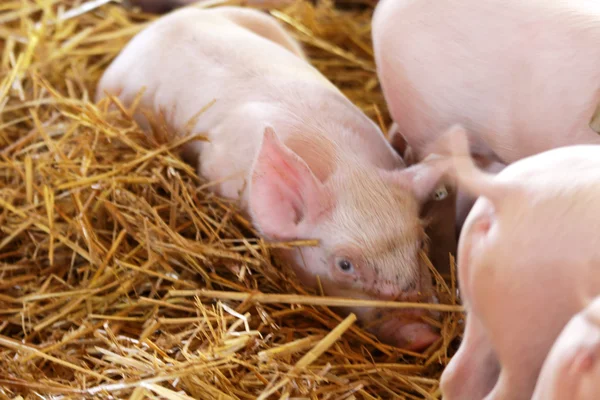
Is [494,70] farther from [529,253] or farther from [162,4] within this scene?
[162,4]

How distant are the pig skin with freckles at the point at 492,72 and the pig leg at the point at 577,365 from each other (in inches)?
24.7

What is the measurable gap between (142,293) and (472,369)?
852 mm

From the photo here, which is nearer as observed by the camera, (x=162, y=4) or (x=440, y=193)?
(x=440, y=193)

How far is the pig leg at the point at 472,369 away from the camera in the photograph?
1.16m

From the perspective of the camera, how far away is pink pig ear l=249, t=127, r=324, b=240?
Answer: 1.52 m

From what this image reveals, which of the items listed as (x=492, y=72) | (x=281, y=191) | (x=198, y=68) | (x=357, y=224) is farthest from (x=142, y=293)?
(x=492, y=72)

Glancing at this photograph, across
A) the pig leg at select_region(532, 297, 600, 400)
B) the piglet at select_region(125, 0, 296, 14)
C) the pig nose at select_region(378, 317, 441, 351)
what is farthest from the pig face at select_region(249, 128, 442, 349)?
the piglet at select_region(125, 0, 296, 14)

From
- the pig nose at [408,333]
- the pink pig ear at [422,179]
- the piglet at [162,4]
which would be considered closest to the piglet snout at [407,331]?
the pig nose at [408,333]

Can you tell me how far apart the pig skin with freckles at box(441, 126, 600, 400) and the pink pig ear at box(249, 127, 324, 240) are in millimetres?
481

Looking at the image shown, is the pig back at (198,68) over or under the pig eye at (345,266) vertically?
over

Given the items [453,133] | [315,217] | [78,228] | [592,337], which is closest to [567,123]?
Answer: [453,133]

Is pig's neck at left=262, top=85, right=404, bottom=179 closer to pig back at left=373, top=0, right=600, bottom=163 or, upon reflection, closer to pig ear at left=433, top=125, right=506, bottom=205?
pig back at left=373, top=0, right=600, bottom=163

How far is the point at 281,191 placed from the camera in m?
1.58

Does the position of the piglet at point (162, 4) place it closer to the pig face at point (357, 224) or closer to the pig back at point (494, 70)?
the pig back at point (494, 70)
